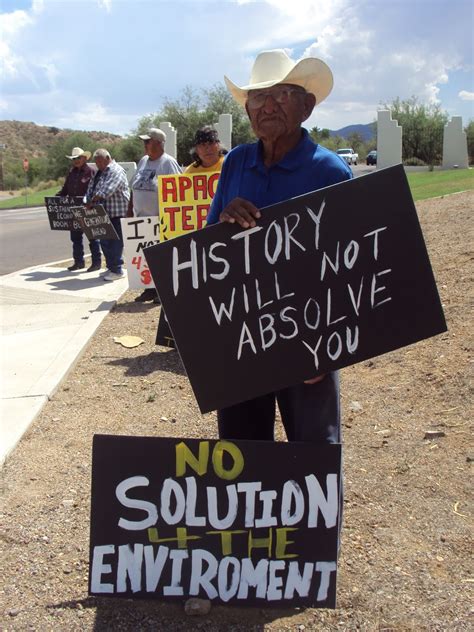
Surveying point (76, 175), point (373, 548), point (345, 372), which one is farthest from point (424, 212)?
point (373, 548)

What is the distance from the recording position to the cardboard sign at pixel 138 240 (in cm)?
778

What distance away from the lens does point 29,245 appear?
50.1 feet

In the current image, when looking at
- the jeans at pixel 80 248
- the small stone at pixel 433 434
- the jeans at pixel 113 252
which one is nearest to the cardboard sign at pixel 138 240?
the jeans at pixel 113 252

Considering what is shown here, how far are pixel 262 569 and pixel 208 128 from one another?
4119 mm

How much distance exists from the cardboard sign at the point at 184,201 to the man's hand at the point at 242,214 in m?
3.88

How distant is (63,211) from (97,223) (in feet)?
4.49

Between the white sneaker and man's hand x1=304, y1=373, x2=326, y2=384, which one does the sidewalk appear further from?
man's hand x1=304, y1=373, x2=326, y2=384

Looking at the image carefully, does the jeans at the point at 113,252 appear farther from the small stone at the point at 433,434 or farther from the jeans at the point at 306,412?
the jeans at the point at 306,412

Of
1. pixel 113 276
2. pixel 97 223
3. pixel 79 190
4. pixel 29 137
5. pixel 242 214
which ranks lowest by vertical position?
pixel 113 276

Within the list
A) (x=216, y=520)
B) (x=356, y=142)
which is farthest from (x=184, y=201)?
(x=356, y=142)

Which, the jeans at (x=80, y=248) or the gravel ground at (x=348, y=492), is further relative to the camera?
the jeans at (x=80, y=248)

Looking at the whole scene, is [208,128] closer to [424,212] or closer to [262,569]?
[262,569]

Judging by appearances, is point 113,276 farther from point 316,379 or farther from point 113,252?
point 316,379

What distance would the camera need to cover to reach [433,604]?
8.61 feet
